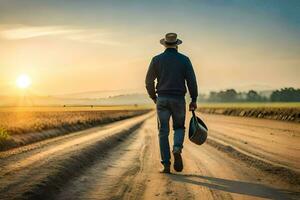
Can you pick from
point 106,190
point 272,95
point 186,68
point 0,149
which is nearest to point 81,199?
point 106,190

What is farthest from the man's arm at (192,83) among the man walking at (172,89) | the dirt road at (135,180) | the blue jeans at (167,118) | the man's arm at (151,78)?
the dirt road at (135,180)

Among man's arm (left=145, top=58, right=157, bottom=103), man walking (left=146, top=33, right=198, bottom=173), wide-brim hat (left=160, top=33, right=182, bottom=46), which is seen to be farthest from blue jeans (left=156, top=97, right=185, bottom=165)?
wide-brim hat (left=160, top=33, right=182, bottom=46)

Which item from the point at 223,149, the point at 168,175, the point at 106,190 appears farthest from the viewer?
the point at 223,149

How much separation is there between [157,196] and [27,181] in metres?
2.24

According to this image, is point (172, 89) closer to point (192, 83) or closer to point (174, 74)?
point (174, 74)

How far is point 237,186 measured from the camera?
7699 millimetres

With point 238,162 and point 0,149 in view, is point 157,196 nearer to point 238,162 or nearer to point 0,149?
point 238,162

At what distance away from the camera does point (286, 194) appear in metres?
7.08

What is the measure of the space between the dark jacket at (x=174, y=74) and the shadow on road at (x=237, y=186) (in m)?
1.67

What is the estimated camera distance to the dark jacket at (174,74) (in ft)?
31.5

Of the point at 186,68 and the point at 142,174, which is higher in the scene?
the point at 186,68

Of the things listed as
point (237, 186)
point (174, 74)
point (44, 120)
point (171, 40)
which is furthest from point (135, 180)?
point (44, 120)

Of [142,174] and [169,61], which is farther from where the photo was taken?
[169,61]

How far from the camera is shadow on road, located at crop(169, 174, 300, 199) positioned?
276 inches
